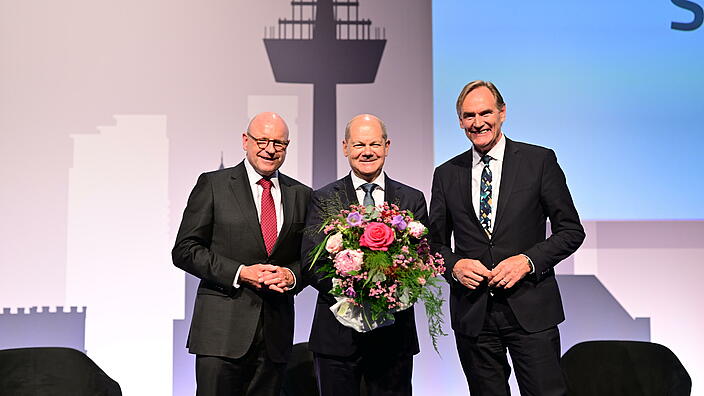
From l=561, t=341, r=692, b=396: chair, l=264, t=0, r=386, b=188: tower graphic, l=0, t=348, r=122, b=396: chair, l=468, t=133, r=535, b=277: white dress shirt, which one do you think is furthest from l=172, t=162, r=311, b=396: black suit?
l=561, t=341, r=692, b=396: chair

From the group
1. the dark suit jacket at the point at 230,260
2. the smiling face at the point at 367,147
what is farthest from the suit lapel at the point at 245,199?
the smiling face at the point at 367,147

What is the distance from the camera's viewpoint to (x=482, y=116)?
2770 millimetres

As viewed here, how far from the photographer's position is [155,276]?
4.18 m

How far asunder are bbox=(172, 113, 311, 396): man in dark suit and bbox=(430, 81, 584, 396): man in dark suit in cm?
71

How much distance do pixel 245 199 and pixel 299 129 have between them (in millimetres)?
1454

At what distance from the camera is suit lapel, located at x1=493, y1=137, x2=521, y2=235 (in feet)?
8.93

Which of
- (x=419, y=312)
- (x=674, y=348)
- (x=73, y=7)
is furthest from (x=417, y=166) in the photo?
(x=73, y=7)

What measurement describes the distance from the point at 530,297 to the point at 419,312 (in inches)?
66.3

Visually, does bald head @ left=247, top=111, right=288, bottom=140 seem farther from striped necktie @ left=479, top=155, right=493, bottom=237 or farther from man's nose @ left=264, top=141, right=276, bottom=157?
striped necktie @ left=479, top=155, right=493, bottom=237

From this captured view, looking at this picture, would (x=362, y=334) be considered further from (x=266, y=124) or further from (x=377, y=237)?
(x=266, y=124)

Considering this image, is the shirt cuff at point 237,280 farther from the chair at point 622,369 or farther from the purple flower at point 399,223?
the chair at point 622,369

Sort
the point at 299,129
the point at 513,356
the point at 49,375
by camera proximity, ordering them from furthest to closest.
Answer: the point at 299,129 → the point at 49,375 → the point at 513,356

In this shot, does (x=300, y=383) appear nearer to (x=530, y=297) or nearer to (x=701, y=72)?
(x=530, y=297)

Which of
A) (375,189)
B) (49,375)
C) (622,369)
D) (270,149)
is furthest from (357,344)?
(622,369)
